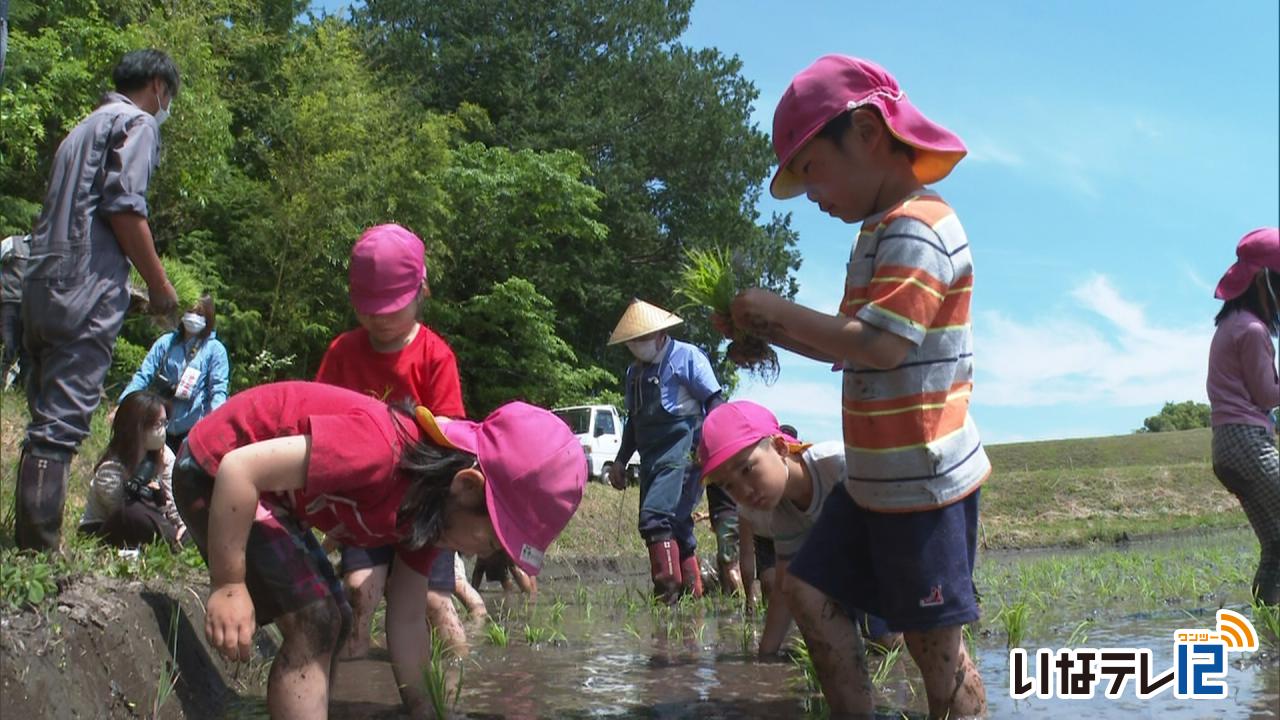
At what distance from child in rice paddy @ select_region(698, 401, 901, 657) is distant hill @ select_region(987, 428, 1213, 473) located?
22.8m

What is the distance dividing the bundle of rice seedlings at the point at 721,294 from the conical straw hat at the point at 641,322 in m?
2.68

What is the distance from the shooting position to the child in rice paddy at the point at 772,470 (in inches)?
149

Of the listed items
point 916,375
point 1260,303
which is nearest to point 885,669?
point 916,375

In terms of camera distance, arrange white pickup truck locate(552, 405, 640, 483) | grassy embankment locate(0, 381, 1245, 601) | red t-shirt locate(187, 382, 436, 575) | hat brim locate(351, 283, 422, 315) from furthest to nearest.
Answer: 1. white pickup truck locate(552, 405, 640, 483)
2. grassy embankment locate(0, 381, 1245, 601)
3. hat brim locate(351, 283, 422, 315)
4. red t-shirt locate(187, 382, 436, 575)

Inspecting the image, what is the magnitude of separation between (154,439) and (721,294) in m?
3.84

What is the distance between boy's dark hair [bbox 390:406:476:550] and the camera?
113 inches

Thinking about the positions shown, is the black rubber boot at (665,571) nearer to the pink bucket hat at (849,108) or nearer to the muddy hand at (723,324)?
Result: the muddy hand at (723,324)

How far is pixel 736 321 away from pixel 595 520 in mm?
11270

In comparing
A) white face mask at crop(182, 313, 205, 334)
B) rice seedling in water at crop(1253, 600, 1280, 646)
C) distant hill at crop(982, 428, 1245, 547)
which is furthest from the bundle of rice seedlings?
distant hill at crop(982, 428, 1245, 547)

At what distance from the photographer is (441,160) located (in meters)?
25.0

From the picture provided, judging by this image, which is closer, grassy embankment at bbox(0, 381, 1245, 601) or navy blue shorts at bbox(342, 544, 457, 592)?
navy blue shorts at bbox(342, 544, 457, 592)

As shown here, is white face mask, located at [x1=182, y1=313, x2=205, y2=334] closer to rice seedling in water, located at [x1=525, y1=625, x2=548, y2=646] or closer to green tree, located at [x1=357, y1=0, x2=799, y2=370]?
rice seedling in water, located at [x1=525, y1=625, x2=548, y2=646]

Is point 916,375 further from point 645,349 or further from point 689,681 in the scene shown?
point 645,349

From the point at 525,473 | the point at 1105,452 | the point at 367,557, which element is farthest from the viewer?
the point at 1105,452
